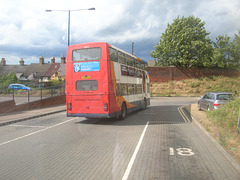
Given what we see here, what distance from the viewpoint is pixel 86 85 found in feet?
34.9

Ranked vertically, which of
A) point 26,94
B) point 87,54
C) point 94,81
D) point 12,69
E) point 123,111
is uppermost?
point 12,69

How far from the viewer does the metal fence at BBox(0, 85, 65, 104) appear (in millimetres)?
16500

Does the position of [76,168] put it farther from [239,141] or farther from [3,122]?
[3,122]

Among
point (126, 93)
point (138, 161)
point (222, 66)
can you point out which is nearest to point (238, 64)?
point (222, 66)


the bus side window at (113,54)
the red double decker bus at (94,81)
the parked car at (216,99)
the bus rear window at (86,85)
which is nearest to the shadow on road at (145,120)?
the red double decker bus at (94,81)

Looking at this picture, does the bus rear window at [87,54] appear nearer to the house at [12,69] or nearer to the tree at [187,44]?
the tree at [187,44]

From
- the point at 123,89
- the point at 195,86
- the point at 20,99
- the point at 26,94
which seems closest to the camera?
the point at 123,89

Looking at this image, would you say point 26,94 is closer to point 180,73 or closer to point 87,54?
point 87,54

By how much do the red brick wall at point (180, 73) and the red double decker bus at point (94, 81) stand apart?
1359 inches

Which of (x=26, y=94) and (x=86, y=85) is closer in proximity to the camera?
(x=86, y=85)

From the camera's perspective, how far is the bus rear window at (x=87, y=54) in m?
10.4

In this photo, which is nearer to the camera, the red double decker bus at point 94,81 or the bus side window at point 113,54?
the red double decker bus at point 94,81

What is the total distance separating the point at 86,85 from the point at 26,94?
31.3ft

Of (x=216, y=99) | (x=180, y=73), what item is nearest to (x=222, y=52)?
(x=180, y=73)
